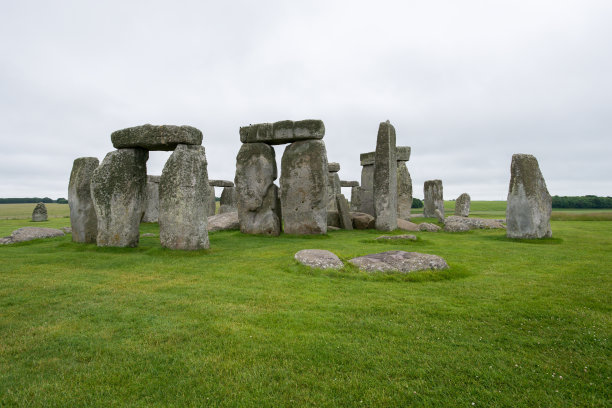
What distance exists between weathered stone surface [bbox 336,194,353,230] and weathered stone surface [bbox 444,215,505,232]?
4.20 meters

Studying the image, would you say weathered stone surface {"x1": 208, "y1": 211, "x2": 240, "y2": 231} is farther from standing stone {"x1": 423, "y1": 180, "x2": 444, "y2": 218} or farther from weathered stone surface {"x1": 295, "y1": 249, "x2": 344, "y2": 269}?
standing stone {"x1": 423, "y1": 180, "x2": 444, "y2": 218}

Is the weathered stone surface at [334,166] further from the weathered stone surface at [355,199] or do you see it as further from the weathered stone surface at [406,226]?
the weathered stone surface at [406,226]

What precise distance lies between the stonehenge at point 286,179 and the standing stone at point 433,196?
13.3 meters

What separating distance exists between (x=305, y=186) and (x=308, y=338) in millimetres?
10308

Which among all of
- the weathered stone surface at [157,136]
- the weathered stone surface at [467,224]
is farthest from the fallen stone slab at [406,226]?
the weathered stone surface at [157,136]

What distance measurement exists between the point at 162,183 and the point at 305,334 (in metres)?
6.87

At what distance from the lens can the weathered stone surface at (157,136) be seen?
9273mm

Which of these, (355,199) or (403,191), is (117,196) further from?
(355,199)

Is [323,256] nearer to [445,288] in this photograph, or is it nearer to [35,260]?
[445,288]

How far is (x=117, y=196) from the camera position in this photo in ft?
31.5

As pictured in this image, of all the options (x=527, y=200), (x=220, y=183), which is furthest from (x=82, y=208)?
(x=220, y=183)

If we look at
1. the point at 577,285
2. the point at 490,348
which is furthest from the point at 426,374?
the point at 577,285

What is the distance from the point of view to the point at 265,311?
4684 mm

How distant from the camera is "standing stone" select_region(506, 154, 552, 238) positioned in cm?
1131
